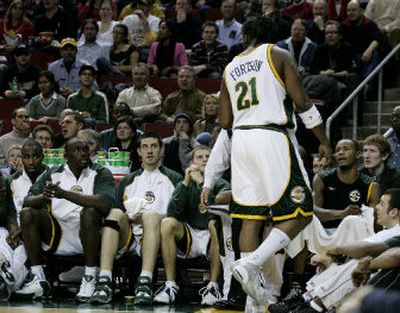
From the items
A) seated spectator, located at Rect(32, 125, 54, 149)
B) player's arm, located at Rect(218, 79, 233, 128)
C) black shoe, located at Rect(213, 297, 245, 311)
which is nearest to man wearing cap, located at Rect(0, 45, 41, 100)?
seated spectator, located at Rect(32, 125, 54, 149)

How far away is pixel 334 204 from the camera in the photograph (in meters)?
7.99

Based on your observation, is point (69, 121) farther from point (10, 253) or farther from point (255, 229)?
point (255, 229)

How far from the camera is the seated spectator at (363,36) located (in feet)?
38.3

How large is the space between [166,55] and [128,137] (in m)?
3.49

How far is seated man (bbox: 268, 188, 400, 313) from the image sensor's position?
5.83 metres

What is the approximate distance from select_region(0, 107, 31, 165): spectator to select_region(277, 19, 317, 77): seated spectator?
3.17m

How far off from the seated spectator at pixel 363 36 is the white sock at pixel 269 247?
5.63 m

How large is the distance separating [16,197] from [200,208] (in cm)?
172

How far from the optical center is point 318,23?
1278 centimetres

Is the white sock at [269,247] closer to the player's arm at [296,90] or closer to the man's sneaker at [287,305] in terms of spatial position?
the man's sneaker at [287,305]

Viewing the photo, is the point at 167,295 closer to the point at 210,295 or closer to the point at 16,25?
the point at 210,295

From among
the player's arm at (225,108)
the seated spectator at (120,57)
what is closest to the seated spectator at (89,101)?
the seated spectator at (120,57)

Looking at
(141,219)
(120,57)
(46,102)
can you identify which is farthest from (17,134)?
(141,219)

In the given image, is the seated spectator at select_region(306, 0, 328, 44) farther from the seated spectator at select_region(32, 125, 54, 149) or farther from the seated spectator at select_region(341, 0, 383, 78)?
the seated spectator at select_region(32, 125, 54, 149)
